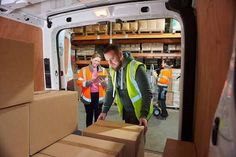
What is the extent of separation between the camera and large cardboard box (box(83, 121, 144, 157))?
151 cm

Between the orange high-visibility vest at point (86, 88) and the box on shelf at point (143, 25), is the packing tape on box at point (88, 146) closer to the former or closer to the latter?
the orange high-visibility vest at point (86, 88)

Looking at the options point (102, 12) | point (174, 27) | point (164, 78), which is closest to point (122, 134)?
point (102, 12)

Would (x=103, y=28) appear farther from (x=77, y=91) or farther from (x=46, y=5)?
(x=77, y=91)

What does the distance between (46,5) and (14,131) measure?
1560 mm

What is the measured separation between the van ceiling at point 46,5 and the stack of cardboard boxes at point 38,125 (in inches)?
40.1

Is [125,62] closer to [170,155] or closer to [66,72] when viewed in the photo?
[66,72]

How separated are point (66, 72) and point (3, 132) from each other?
6.37 ft

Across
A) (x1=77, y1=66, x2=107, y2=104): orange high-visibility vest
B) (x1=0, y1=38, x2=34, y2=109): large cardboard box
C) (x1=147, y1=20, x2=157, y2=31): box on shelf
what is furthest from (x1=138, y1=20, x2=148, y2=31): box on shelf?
(x1=0, y1=38, x2=34, y2=109): large cardboard box

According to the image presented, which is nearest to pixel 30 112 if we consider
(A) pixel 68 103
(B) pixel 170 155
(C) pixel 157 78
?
(A) pixel 68 103

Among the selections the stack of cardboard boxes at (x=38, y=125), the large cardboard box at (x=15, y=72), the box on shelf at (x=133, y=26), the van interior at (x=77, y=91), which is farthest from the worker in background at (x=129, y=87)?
the box on shelf at (x=133, y=26)

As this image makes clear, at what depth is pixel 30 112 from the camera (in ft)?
3.80

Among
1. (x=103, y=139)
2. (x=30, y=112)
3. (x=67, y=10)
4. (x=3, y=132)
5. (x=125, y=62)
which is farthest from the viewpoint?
(x=125, y=62)

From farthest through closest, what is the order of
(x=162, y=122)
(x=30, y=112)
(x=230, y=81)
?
1. (x=162, y=122)
2. (x=30, y=112)
3. (x=230, y=81)

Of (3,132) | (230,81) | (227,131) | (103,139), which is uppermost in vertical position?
(230,81)
